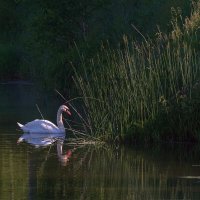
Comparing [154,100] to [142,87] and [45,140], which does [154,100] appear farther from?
[45,140]

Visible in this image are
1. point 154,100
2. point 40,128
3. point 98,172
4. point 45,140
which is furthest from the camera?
point 40,128

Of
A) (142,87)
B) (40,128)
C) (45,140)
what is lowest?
(45,140)

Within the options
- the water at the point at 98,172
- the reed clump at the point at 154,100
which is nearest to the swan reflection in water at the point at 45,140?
the water at the point at 98,172

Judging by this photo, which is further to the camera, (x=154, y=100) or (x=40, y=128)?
(x=40, y=128)

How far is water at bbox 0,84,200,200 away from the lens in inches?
506

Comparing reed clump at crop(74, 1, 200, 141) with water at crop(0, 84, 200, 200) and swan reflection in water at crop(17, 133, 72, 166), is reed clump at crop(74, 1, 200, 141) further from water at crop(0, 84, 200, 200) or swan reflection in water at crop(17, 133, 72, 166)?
swan reflection in water at crop(17, 133, 72, 166)

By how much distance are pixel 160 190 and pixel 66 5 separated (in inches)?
662

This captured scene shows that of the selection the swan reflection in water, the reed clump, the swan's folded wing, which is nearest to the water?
the swan reflection in water

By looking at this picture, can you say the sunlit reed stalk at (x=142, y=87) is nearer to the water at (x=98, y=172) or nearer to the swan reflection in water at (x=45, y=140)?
the water at (x=98, y=172)

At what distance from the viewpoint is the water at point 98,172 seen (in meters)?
12.9

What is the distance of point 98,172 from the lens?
14.7 meters

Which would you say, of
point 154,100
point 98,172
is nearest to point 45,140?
point 154,100

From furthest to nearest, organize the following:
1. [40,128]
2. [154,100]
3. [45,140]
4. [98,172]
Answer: [40,128] < [45,140] < [154,100] < [98,172]

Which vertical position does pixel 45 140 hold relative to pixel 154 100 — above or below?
below
